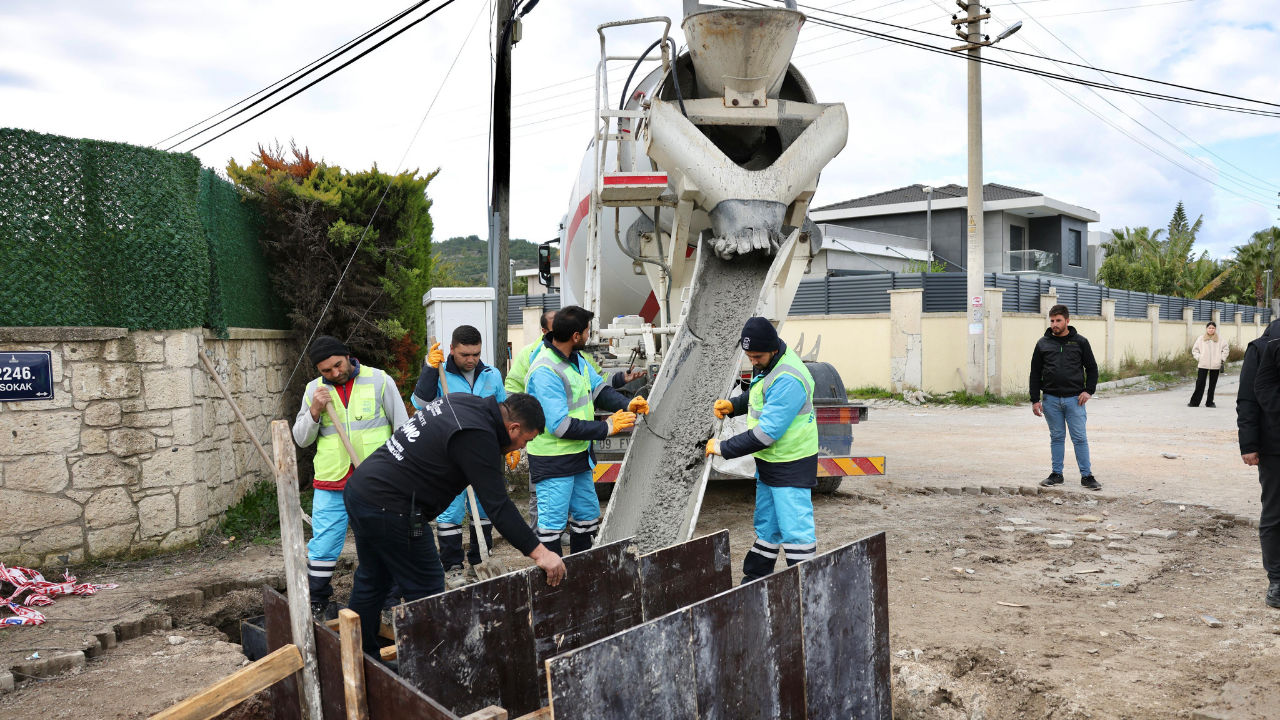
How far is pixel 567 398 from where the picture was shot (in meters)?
4.69

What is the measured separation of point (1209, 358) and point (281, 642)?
51.4 ft

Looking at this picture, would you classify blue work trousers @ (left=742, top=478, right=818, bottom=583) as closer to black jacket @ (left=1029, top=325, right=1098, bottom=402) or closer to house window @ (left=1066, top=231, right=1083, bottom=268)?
black jacket @ (left=1029, top=325, right=1098, bottom=402)

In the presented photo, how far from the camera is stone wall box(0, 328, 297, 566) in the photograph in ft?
17.0

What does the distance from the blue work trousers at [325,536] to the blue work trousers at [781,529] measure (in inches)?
82.7

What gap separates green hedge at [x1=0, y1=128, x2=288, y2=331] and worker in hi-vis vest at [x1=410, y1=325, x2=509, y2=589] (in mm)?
2006

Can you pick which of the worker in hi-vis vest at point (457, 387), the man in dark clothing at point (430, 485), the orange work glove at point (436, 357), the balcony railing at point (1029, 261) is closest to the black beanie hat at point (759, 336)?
the man in dark clothing at point (430, 485)

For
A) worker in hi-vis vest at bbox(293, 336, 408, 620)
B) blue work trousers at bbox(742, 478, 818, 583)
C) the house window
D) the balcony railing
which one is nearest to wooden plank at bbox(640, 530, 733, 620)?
blue work trousers at bbox(742, 478, 818, 583)

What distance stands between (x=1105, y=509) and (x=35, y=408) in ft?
26.0

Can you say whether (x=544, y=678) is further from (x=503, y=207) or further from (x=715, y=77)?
(x=503, y=207)

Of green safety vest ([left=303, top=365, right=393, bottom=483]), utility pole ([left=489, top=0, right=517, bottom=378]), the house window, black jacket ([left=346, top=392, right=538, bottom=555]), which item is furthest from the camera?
the house window

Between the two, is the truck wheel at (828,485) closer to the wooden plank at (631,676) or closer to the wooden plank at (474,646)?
the wooden plank at (474,646)

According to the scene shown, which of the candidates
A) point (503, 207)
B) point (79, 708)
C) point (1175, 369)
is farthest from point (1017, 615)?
point (1175, 369)

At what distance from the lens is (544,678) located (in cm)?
336

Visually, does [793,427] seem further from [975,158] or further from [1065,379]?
[975,158]
